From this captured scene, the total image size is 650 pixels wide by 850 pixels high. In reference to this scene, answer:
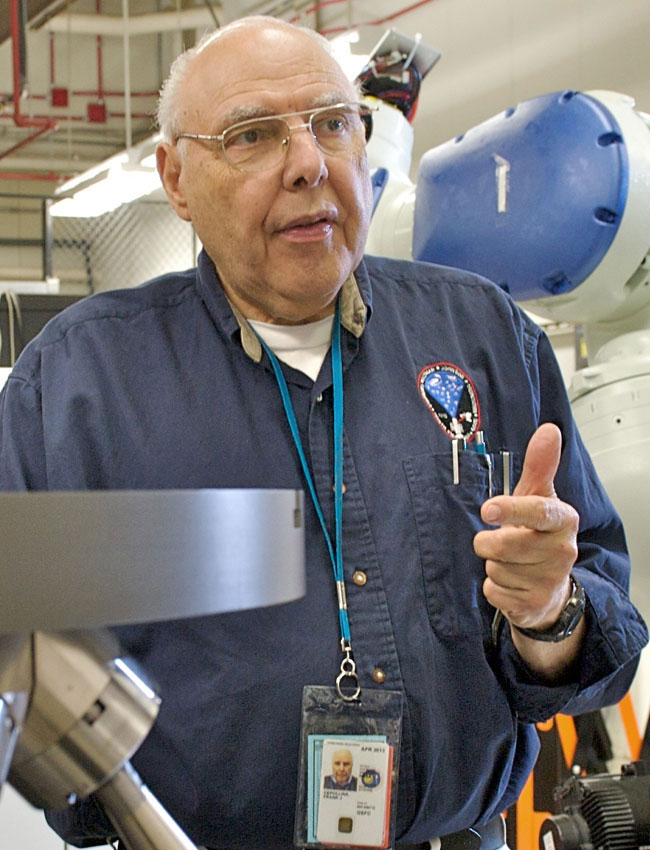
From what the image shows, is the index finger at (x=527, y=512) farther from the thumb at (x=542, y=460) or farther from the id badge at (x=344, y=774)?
the id badge at (x=344, y=774)

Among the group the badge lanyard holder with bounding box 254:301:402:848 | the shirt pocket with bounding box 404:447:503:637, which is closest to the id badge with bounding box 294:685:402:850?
the badge lanyard holder with bounding box 254:301:402:848

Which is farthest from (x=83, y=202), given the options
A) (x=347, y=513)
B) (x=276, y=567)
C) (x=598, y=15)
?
(x=276, y=567)

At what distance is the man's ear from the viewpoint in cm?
135

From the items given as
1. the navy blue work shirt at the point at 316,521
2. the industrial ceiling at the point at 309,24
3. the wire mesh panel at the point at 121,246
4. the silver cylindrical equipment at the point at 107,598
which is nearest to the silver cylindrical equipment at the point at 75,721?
the silver cylindrical equipment at the point at 107,598

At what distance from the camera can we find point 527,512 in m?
0.87

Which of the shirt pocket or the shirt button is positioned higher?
the shirt pocket

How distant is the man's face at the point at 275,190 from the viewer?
117 cm

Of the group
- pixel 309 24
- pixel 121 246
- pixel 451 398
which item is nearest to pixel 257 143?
pixel 451 398

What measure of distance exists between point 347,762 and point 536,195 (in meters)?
1.11

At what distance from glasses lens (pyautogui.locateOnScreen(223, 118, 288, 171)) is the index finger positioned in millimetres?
541

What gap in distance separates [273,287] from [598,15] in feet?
10.5

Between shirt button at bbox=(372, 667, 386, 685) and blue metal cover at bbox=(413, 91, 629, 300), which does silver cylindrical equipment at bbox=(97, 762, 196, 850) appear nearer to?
shirt button at bbox=(372, 667, 386, 685)

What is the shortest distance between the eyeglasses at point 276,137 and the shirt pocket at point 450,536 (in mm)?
396

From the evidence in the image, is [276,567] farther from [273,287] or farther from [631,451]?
[631,451]
